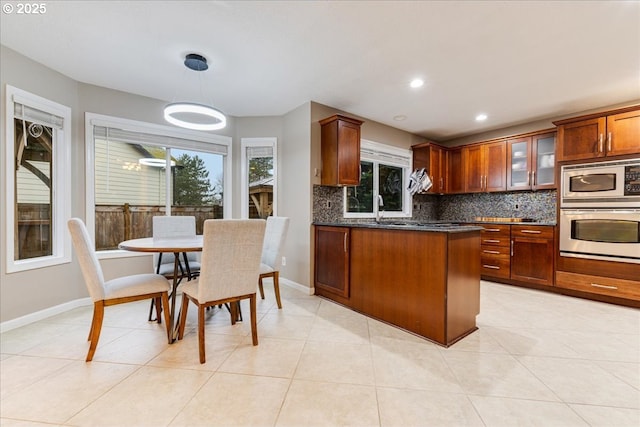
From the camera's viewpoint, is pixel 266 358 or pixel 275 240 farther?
pixel 275 240

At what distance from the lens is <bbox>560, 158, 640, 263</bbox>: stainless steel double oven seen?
3.06m

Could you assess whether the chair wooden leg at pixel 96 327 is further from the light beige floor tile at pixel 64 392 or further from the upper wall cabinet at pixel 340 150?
the upper wall cabinet at pixel 340 150

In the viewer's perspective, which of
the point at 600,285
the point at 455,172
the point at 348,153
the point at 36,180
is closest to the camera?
the point at 36,180

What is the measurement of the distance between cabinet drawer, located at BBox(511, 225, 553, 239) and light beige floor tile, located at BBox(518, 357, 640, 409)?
214 centimetres

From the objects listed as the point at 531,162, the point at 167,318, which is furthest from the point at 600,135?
the point at 167,318

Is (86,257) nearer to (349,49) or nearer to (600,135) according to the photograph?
(349,49)

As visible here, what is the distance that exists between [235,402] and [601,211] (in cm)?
430

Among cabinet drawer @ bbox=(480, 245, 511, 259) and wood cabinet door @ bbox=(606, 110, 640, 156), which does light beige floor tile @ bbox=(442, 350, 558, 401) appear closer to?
cabinet drawer @ bbox=(480, 245, 511, 259)

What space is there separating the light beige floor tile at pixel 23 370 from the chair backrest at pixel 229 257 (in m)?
1.04

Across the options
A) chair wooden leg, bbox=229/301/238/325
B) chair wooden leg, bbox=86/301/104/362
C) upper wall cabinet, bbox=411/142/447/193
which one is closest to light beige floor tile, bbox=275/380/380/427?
chair wooden leg, bbox=229/301/238/325

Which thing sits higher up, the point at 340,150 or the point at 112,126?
the point at 112,126

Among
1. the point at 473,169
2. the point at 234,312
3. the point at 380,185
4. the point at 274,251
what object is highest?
the point at 473,169

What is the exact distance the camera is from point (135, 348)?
2111mm

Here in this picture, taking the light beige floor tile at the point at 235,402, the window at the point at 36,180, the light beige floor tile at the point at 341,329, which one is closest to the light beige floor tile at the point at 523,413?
the light beige floor tile at the point at 341,329
